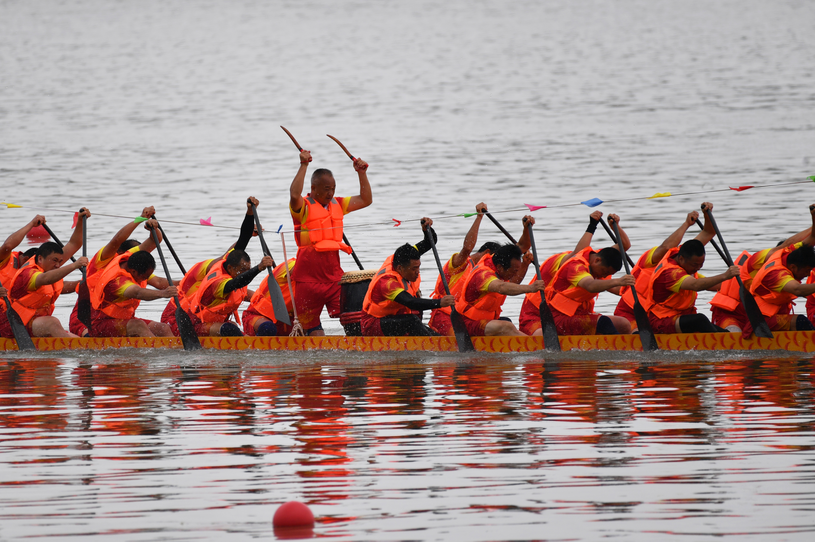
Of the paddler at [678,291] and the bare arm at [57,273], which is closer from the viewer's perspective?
the paddler at [678,291]

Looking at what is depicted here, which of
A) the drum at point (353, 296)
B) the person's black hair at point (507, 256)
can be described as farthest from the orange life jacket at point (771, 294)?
the drum at point (353, 296)

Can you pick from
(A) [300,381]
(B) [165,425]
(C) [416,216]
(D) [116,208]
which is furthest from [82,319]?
(D) [116,208]

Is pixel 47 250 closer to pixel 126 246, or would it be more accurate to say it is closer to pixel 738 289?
pixel 126 246

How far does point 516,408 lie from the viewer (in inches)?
336

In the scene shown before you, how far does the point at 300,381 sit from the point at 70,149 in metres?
32.0

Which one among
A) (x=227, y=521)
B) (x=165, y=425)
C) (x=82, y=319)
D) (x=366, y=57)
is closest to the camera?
(x=227, y=521)

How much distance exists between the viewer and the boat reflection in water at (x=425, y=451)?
18.7 feet

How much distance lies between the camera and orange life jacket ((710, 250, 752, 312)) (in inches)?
444

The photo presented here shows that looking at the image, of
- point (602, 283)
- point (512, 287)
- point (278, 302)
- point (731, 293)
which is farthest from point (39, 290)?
point (731, 293)

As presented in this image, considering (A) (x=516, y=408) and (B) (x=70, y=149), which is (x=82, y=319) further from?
(B) (x=70, y=149)

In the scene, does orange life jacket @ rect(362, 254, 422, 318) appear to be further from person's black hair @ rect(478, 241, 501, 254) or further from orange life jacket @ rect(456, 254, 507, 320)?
person's black hair @ rect(478, 241, 501, 254)

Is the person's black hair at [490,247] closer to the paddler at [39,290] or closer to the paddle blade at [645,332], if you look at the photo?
the paddle blade at [645,332]

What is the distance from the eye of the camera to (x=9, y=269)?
42.8ft

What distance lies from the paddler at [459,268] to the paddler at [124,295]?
2646mm
